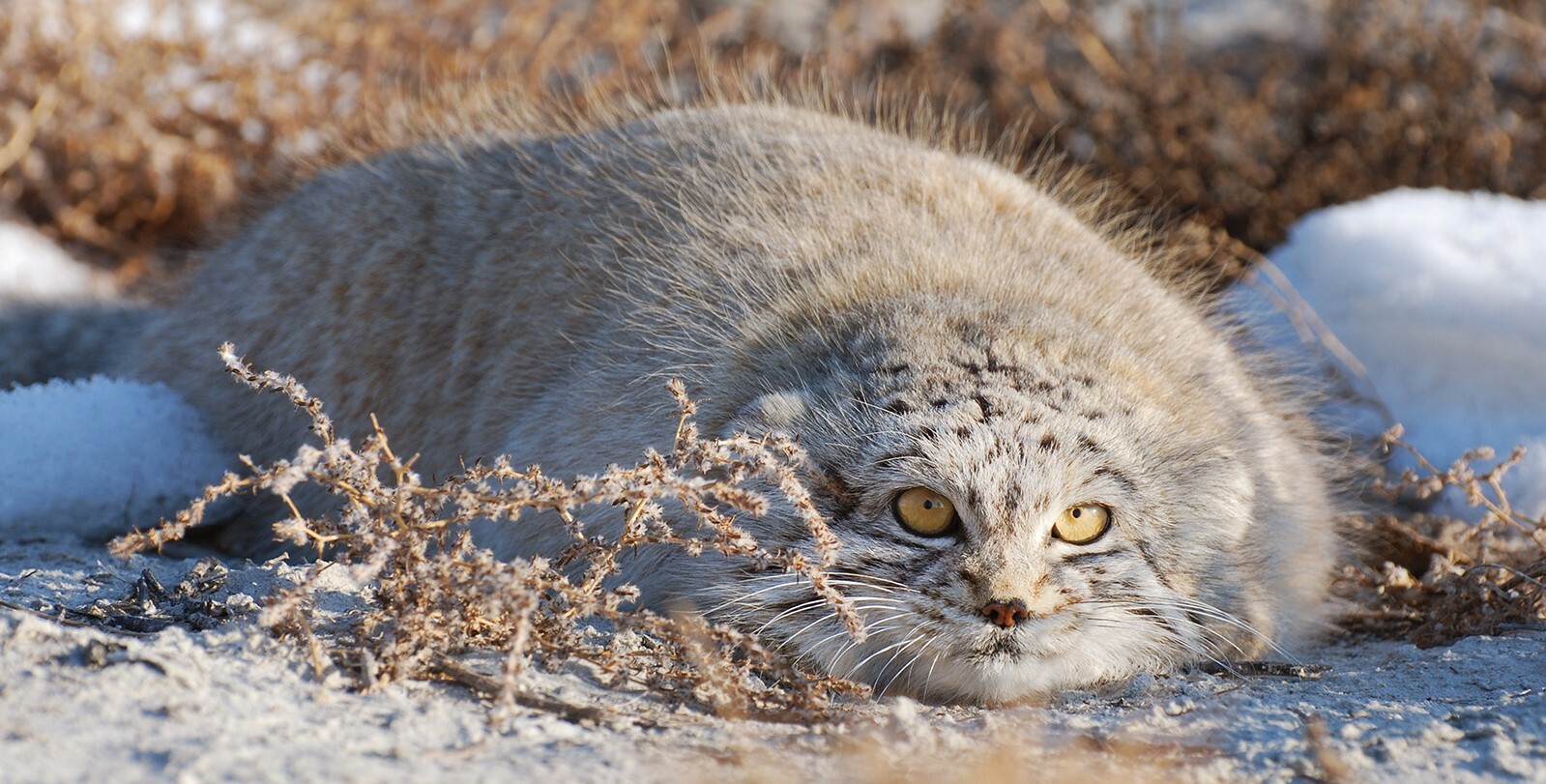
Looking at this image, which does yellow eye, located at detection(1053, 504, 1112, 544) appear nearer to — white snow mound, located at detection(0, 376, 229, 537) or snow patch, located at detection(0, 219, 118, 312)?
white snow mound, located at detection(0, 376, 229, 537)

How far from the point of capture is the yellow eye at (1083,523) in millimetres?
3062

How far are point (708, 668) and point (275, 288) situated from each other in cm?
277

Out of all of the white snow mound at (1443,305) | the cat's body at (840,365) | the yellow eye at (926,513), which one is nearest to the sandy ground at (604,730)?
the cat's body at (840,365)

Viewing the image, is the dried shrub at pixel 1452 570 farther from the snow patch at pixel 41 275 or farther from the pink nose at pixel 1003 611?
the snow patch at pixel 41 275

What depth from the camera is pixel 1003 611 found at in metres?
2.92

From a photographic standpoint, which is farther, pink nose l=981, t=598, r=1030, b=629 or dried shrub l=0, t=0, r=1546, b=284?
dried shrub l=0, t=0, r=1546, b=284

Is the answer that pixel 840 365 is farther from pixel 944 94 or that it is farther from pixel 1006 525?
pixel 944 94

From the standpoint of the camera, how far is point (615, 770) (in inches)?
90.5

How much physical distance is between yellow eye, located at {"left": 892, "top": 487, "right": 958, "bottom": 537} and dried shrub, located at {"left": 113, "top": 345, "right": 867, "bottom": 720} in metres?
0.25

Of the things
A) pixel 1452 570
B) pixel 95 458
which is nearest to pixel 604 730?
pixel 1452 570

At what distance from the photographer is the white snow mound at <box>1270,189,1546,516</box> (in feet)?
16.1

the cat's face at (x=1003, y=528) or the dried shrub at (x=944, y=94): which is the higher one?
the dried shrub at (x=944, y=94)

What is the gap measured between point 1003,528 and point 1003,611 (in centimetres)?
17

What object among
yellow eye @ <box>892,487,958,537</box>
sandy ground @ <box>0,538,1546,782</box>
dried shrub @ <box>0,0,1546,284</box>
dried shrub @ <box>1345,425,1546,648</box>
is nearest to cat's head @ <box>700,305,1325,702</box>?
yellow eye @ <box>892,487,958,537</box>
